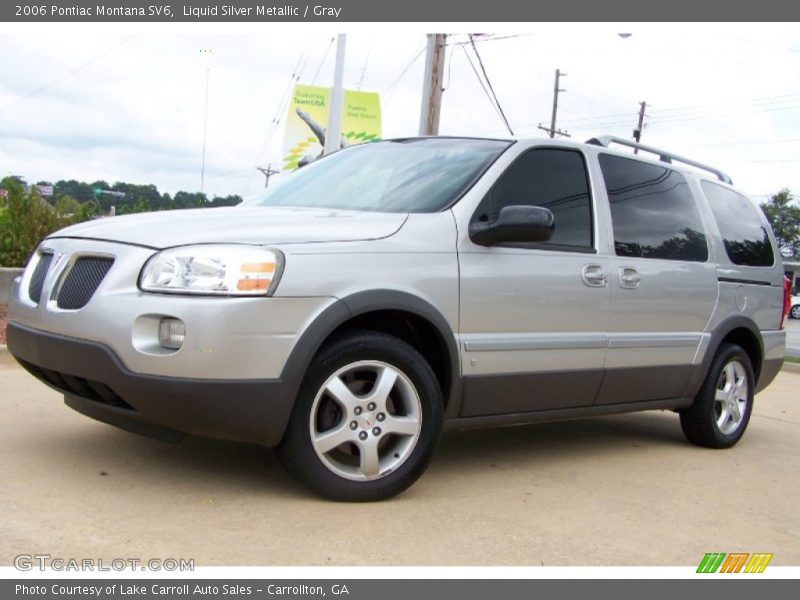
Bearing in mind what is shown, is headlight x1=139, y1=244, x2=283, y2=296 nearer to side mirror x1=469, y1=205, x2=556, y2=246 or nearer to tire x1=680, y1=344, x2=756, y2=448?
side mirror x1=469, y1=205, x2=556, y2=246

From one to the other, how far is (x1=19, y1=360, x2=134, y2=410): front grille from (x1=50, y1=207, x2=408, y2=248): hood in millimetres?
598

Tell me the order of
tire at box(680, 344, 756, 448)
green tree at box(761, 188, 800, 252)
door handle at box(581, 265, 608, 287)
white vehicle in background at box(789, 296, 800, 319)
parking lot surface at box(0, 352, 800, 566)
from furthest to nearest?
green tree at box(761, 188, 800, 252), white vehicle in background at box(789, 296, 800, 319), tire at box(680, 344, 756, 448), door handle at box(581, 265, 608, 287), parking lot surface at box(0, 352, 800, 566)

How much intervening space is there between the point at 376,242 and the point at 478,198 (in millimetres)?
693

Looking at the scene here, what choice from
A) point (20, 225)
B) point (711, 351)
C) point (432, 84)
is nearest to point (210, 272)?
point (711, 351)

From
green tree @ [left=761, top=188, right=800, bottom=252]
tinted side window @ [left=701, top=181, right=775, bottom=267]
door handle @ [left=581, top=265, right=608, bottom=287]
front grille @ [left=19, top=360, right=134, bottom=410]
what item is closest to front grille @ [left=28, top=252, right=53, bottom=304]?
front grille @ [left=19, top=360, right=134, bottom=410]

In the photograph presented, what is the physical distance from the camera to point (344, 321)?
12.4ft

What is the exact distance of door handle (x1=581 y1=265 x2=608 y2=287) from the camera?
15.7ft

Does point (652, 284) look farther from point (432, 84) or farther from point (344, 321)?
point (432, 84)

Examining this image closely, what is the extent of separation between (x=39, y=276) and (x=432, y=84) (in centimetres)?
Result: 1373

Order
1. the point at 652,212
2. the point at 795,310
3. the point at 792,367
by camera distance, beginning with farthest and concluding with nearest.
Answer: the point at 795,310
the point at 792,367
the point at 652,212

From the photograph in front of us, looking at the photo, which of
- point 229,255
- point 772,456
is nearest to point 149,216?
point 229,255

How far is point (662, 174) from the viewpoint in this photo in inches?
226

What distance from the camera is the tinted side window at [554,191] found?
454cm

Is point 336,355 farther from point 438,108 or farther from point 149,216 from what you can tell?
point 438,108
